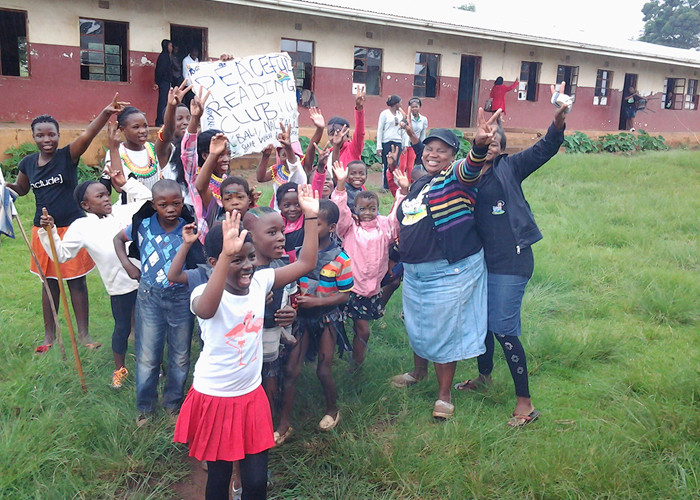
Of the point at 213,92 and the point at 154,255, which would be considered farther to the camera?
the point at 213,92

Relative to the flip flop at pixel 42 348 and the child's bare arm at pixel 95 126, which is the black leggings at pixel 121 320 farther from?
the child's bare arm at pixel 95 126

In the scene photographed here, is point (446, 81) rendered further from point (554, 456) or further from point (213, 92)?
point (554, 456)

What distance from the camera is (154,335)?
3254 mm

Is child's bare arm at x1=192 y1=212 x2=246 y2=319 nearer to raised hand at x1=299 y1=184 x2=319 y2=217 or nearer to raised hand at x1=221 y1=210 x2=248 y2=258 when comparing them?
raised hand at x1=221 y1=210 x2=248 y2=258

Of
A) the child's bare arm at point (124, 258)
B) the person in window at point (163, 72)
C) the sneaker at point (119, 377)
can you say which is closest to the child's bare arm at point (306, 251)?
the child's bare arm at point (124, 258)

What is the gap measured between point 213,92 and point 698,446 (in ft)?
13.7

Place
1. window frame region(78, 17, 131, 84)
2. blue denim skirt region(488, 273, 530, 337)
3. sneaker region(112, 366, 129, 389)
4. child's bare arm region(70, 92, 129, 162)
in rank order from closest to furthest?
1. blue denim skirt region(488, 273, 530, 337)
2. sneaker region(112, 366, 129, 389)
3. child's bare arm region(70, 92, 129, 162)
4. window frame region(78, 17, 131, 84)

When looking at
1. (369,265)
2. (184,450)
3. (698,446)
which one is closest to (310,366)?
(369,265)

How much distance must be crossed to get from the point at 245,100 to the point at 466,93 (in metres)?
14.2

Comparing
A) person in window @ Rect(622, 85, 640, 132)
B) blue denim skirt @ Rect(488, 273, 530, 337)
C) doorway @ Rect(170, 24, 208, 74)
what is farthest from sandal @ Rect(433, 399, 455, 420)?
person in window @ Rect(622, 85, 640, 132)

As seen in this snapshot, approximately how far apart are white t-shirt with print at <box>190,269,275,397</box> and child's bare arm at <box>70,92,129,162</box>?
1.86 m

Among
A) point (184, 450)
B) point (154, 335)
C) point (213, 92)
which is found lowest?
point (184, 450)

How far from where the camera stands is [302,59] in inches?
543

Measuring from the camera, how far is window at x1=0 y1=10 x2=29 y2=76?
1202 cm
